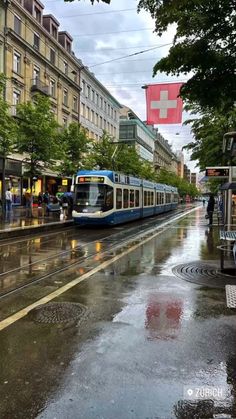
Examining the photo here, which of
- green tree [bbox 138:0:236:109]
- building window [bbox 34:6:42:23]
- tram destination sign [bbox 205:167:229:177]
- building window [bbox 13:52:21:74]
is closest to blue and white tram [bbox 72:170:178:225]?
tram destination sign [bbox 205:167:229:177]

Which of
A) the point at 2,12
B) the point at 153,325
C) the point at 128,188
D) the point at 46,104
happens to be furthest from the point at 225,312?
the point at 2,12

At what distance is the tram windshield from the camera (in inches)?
862

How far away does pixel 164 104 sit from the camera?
12750 mm

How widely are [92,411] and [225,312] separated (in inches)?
136

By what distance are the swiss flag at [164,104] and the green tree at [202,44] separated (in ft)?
12.2

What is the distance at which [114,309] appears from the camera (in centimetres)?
640

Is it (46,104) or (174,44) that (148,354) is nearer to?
(174,44)

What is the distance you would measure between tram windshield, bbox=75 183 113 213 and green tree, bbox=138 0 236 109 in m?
13.3

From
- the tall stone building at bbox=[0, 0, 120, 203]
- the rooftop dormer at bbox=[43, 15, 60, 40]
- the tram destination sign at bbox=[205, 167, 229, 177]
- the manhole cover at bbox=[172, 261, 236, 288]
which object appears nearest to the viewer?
the manhole cover at bbox=[172, 261, 236, 288]

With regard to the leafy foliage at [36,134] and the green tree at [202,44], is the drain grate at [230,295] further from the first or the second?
the leafy foliage at [36,134]

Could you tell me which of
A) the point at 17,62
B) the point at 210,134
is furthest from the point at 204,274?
the point at 17,62

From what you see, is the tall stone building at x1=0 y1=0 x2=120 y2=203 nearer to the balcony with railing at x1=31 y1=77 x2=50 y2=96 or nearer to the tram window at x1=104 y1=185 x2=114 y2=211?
the balcony with railing at x1=31 y1=77 x2=50 y2=96

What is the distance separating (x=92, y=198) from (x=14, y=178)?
1791 cm

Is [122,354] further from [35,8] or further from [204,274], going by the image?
[35,8]
